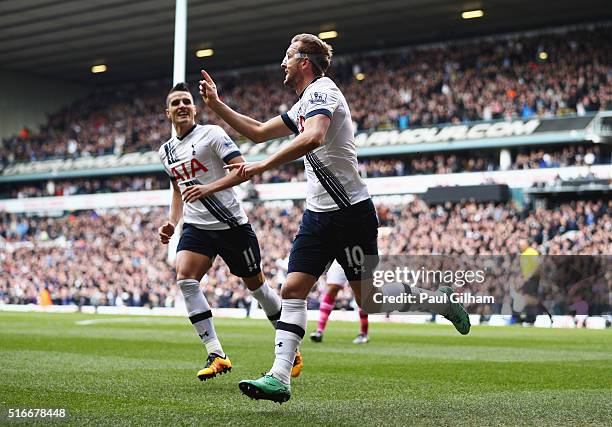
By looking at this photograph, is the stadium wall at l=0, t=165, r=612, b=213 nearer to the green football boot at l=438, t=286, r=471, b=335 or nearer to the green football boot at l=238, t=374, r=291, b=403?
the green football boot at l=438, t=286, r=471, b=335

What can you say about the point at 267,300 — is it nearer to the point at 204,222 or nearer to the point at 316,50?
the point at 204,222

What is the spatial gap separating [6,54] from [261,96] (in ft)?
48.3

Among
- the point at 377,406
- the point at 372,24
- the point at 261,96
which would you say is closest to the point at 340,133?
the point at 377,406

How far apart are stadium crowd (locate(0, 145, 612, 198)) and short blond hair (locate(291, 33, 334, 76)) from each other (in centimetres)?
2273

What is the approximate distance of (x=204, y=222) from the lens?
775 centimetres

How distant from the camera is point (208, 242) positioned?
25.4ft

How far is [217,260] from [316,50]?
26742mm

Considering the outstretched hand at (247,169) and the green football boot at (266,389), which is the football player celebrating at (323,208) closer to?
the green football boot at (266,389)

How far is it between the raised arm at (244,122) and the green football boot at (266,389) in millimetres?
1687

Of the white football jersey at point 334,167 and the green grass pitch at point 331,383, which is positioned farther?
the white football jersey at point 334,167

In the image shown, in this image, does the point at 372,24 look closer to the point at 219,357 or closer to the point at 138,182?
the point at 138,182

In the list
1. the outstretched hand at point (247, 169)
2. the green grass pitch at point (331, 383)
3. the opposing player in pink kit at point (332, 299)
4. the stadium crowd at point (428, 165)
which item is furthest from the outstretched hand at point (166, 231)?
the stadium crowd at point (428, 165)

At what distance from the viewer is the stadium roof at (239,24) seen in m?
36.2

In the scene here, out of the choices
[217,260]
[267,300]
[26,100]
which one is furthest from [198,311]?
[26,100]
